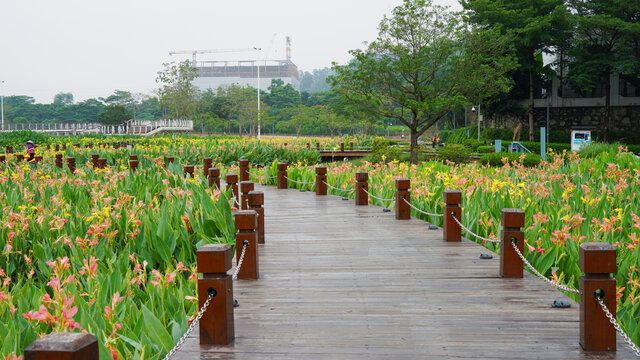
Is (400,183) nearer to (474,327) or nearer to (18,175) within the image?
(474,327)

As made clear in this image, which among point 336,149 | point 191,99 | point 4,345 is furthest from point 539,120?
point 4,345

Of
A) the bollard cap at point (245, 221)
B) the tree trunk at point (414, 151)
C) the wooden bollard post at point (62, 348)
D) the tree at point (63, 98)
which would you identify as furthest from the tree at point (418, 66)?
the tree at point (63, 98)

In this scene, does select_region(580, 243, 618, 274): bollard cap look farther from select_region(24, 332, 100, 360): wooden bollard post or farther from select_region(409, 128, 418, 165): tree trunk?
→ select_region(409, 128, 418, 165): tree trunk

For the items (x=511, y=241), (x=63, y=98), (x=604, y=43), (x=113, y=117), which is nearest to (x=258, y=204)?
(x=511, y=241)

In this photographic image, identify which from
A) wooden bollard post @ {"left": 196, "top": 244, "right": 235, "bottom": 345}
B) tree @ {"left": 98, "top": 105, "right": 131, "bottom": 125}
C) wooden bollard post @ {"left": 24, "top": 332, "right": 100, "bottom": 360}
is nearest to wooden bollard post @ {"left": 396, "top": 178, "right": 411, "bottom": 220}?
wooden bollard post @ {"left": 196, "top": 244, "right": 235, "bottom": 345}

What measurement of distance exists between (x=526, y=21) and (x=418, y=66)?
11679 mm

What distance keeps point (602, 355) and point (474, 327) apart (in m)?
0.73

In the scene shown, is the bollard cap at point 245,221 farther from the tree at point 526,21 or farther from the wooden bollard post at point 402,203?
the tree at point 526,21

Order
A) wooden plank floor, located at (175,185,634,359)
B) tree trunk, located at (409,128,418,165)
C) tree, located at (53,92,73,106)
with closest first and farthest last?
wooden plank floor, located at (175,185,634,359)
tree trunk, located at (409,128,418,165)
tree, located at (53,92,73,106)

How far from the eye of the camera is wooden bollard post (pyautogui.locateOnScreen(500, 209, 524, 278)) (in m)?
4.33

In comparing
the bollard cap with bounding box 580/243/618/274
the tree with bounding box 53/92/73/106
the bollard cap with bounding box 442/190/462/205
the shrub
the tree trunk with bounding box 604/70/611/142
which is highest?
the tree with bounding box 53/92/73/106

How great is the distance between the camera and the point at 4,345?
2.81 metres

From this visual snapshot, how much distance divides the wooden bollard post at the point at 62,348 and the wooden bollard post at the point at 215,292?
4.07 feet

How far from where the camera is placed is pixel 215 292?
3041 mm
